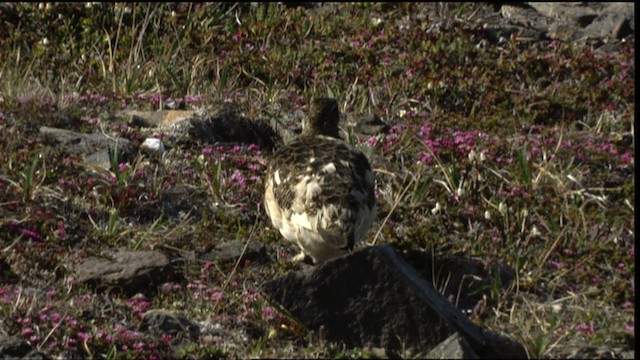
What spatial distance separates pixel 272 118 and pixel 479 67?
301cm

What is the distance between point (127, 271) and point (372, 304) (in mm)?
2120

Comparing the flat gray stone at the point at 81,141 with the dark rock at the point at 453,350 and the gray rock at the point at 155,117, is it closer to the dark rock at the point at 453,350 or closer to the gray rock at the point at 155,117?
the gray rock at the point at 155,117

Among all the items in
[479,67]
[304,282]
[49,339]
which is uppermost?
[304,282]

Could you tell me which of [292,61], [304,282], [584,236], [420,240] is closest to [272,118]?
[292,61]

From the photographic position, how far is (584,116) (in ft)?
42.4

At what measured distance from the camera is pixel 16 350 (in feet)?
24.7

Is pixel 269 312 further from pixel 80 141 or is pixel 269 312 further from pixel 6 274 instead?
pixel 80 141

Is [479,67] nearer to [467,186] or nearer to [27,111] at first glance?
[467,186]

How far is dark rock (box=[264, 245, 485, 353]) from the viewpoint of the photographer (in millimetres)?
7328

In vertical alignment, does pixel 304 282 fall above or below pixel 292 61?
above

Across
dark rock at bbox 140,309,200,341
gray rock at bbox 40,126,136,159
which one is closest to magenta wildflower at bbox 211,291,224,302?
dark rock at bbox 140,309,200,341

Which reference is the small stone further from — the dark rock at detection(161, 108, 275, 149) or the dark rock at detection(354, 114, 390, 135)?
the dark rock at detection(354, 114, 390, 135)

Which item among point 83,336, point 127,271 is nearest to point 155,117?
point 127,271

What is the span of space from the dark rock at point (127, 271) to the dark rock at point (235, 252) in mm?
458
